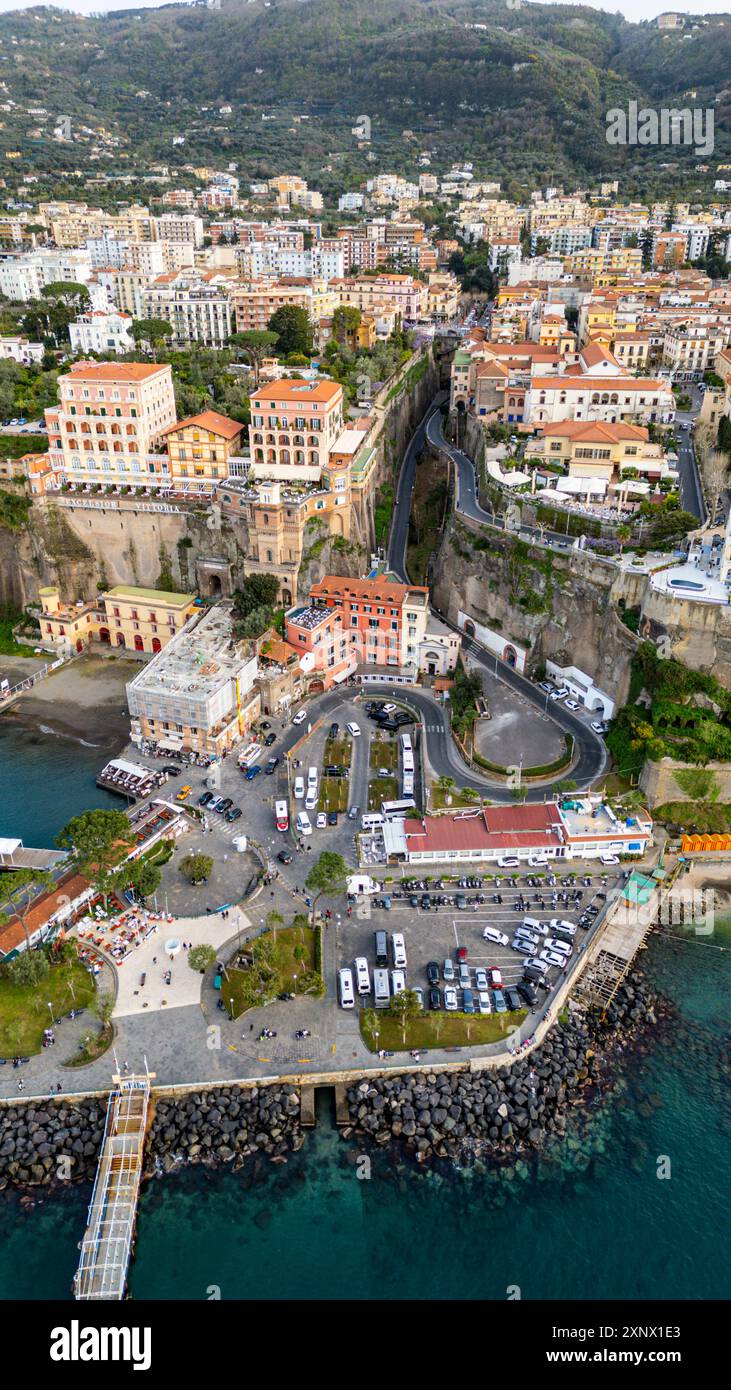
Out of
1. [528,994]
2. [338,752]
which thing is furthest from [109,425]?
[528,994]

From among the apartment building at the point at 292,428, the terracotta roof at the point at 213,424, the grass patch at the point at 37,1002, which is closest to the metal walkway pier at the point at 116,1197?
the grass patch at the point at 37,1002

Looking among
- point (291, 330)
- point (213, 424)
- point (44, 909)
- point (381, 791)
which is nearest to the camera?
point (44, 909)

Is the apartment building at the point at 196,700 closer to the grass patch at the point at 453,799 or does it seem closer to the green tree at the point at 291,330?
the grass patch at the point at 453,799

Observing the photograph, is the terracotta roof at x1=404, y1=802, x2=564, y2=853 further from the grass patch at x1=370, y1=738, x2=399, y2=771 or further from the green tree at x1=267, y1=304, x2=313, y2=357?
the green tree at x1=267, y1=304, x2=313, y2=357

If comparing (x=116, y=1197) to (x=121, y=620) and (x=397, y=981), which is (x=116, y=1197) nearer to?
(x=397, y=981)

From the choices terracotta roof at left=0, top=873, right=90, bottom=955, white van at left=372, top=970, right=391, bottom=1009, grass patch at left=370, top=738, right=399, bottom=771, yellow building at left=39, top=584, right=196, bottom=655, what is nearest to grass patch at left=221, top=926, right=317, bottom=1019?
white van at left=372, top=970, right=391, bottom=1009
